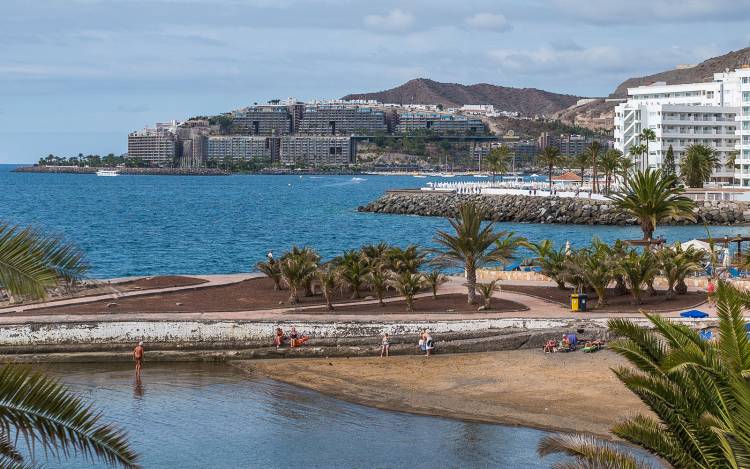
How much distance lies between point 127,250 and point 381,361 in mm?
52632

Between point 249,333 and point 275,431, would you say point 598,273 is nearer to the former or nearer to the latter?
point 249,333

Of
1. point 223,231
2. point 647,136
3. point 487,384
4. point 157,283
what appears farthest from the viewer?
point 647,136

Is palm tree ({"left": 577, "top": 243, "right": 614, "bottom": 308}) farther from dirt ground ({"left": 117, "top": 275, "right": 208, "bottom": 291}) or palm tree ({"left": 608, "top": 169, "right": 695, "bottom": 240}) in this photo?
dirt ground ({"left": 117, "top": 275, "right": 208, "bottom": 291})

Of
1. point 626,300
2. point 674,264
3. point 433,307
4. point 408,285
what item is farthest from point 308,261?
point 674,264

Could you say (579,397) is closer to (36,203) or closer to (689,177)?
(689,177)

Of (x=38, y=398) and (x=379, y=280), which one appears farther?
(x=379, y=280)

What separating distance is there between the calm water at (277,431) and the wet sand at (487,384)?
76 cm

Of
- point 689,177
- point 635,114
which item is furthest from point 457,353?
point 635,114

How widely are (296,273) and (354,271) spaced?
2057 mm

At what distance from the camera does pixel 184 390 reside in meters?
26.7

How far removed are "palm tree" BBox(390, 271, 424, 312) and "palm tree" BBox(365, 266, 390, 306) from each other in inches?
13.9

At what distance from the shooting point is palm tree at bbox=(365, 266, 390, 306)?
113 ft

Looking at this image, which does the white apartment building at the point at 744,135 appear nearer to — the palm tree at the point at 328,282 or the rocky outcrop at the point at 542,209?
the rocky outcrop at the point at 542,209

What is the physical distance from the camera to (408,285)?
33688 millimetres
